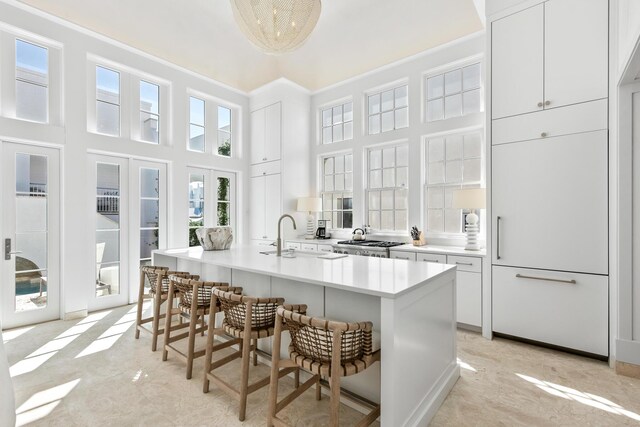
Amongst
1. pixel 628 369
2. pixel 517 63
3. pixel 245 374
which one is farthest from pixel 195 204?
pixel 628 369

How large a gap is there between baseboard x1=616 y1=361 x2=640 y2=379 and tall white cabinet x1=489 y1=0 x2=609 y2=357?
0.16 metres

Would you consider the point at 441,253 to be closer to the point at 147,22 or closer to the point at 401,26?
the point at 401,26

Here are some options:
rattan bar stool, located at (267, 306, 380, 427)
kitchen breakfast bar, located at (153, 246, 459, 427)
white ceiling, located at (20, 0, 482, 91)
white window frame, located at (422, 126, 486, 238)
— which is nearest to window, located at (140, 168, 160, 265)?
white ceiling, located at (20, 0, 482, 91)

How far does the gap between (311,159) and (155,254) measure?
3.26 m

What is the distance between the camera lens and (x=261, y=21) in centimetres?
239

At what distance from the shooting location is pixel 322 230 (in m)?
5.42

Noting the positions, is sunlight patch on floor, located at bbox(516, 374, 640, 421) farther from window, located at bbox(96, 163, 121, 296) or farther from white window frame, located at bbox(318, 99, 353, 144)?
window, located at bbox(96, 163, 121, 296)

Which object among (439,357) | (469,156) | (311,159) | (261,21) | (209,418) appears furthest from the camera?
(311,159)

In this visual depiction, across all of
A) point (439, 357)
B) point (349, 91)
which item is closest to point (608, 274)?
point (439, 357)

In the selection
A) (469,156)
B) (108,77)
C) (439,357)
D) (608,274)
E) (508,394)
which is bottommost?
(508,394)

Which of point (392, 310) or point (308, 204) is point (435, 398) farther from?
point (308, 204)

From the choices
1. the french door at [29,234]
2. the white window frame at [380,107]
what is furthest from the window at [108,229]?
the white window frame at [380,107]

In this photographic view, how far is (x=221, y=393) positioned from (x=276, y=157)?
13.1ft

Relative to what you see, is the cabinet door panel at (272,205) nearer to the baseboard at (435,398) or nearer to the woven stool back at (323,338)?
the baseboard at (435,398)
